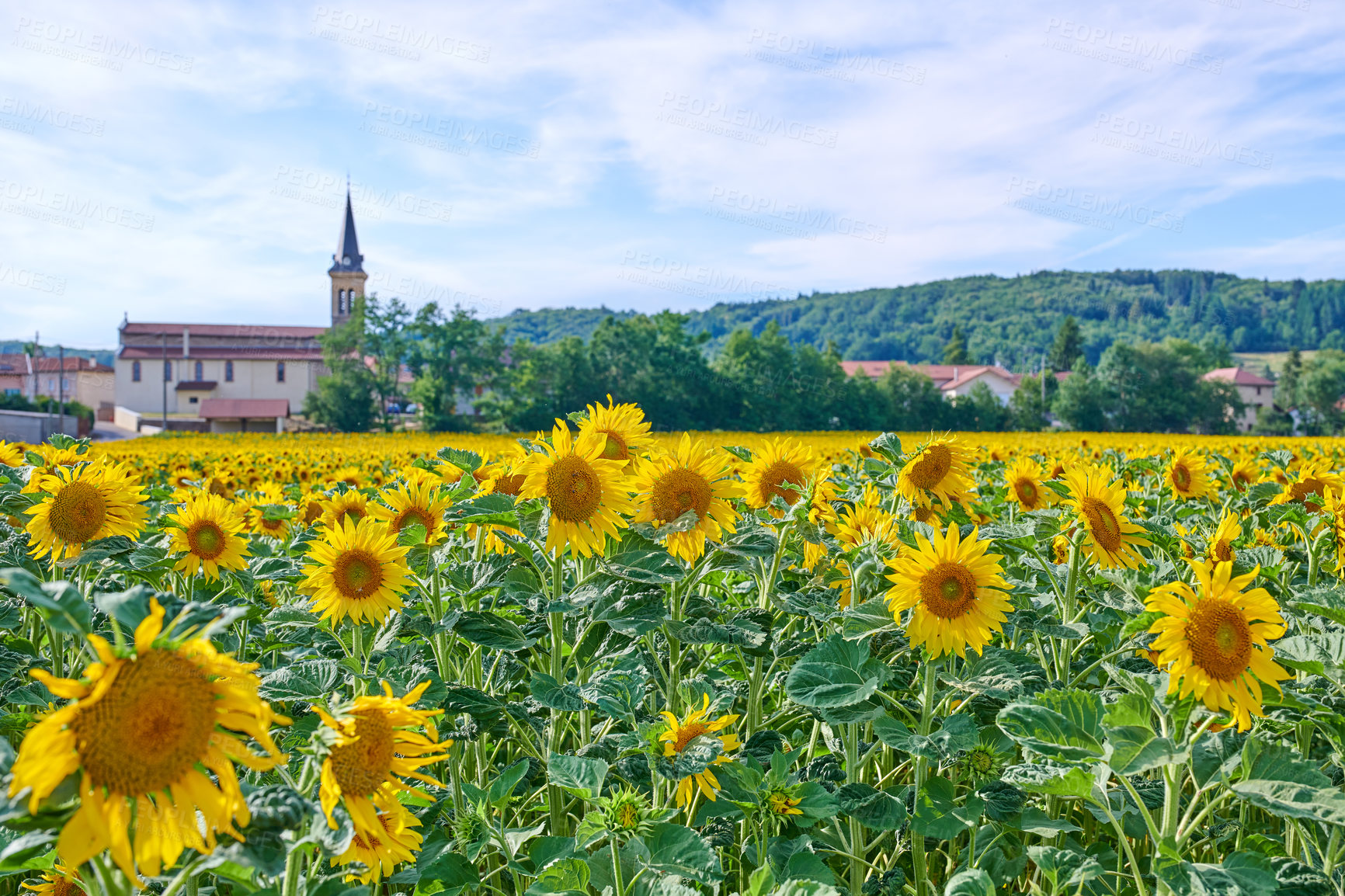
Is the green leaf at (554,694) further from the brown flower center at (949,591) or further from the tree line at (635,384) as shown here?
the tree line at (635,384)

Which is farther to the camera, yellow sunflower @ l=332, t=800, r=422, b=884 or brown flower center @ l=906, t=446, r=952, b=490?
brown flower center @ l=906, t=446, r=952, b=490

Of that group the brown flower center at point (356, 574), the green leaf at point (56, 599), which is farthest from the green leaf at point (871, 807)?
the green leaf at point (56, 599)

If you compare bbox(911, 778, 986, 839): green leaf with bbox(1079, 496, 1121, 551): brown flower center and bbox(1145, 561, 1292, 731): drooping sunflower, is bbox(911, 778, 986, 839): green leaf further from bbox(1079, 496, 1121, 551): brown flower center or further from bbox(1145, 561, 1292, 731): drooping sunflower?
bbox(1079, 496, 1121, 551): brown flower center

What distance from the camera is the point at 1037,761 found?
1.78 meters

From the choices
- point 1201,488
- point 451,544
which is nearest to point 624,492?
point 451,544

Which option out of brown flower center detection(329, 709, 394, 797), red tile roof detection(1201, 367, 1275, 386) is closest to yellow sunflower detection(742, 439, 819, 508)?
brown flower center detection(329, 709, 394, 797)

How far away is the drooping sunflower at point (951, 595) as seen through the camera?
1.99m

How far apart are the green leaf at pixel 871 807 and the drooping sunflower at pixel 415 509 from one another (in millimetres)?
1361

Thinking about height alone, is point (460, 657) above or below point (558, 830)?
above

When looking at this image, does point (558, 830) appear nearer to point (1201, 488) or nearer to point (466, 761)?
point (466, 761)

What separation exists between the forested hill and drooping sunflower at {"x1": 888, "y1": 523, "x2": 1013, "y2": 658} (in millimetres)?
137700

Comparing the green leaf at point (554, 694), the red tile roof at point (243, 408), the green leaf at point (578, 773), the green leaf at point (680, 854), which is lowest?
the red tile roof at point (243, 408)

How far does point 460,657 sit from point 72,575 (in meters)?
1.20

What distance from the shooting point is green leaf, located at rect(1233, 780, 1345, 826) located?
1.51m
